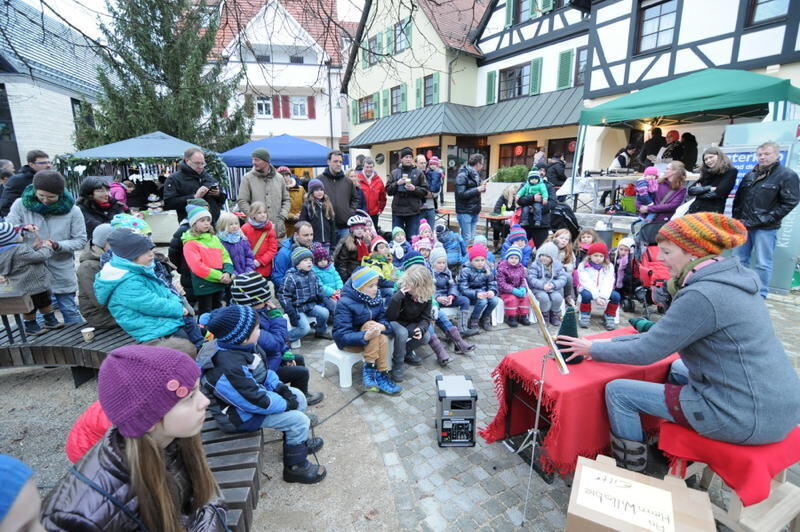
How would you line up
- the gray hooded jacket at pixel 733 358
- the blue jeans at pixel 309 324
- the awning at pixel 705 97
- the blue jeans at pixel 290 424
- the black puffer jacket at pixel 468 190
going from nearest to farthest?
1. the gray hooded jacket at pixel 733 358
2. the blue jeans at pixel 290 424
3. the blue jeans at pixel 309 324
4. the awning at pixel 705 97
5. the black puffer jacket at pixel 468 190

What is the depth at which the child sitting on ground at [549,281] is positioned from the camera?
215 inches

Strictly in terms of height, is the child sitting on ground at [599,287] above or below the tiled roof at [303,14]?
below

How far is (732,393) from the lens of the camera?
6.61 feet

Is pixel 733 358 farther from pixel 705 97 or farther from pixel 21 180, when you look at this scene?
pixel 705 97

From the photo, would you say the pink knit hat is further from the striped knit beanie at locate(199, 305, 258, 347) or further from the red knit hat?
the red knit hat

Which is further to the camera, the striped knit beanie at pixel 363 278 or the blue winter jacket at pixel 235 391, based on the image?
the striped knit beanie at pixel 363 278

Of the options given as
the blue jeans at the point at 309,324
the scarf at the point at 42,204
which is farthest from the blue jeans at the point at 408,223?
the scarf at the point at 42,204

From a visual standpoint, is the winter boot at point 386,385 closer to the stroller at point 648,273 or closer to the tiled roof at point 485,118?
the stroller at point 648,273

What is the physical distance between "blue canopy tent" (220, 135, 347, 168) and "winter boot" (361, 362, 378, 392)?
24.3ft

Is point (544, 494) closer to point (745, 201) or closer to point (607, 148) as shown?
point (745, 201)

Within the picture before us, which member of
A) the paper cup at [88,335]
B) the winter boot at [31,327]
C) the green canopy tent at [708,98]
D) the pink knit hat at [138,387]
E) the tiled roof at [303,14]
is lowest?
the winter boot at [31,327]

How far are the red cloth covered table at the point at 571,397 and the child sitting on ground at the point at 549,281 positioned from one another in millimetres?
2606

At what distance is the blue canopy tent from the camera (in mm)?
9938

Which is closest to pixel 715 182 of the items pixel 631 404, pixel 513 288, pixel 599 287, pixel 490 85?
pixel 599 287
